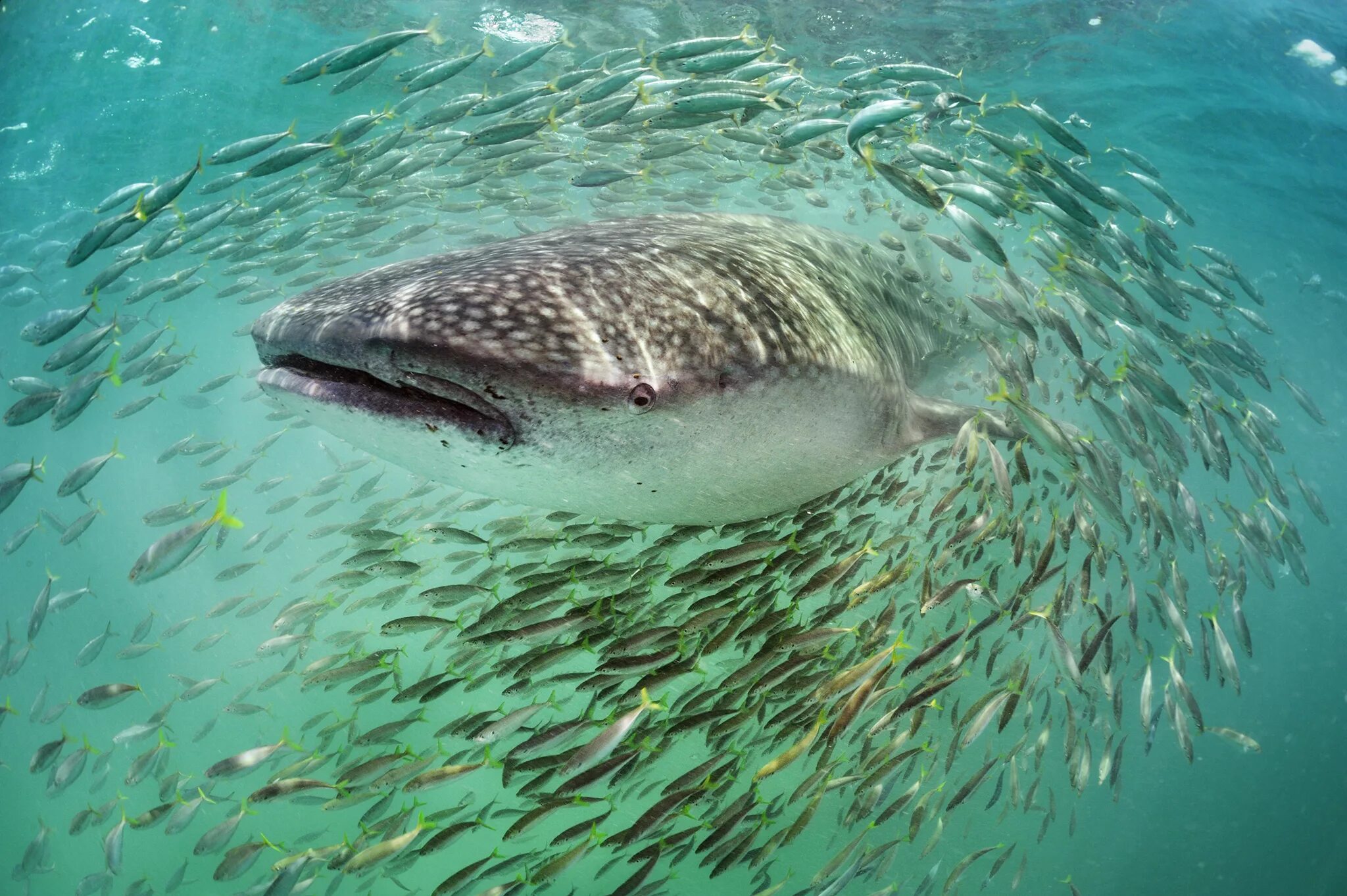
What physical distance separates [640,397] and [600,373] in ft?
0.52

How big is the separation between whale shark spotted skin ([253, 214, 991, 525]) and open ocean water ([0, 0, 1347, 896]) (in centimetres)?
35

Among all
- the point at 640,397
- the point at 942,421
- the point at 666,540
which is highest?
the point at 640,397

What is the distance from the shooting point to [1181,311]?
542 centimetres

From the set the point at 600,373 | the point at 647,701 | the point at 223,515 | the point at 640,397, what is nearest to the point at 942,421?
the point at 647,701

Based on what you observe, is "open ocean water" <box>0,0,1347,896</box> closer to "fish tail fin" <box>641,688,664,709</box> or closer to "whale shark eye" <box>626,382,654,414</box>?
"fish tail fin" <box>641,688,664,709</box>

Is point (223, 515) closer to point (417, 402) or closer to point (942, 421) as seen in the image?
point (417, 402)

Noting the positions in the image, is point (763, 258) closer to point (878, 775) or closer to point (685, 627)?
point (685, 627)

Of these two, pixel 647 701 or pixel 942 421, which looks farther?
pixel 942 421

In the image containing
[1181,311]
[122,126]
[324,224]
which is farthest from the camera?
[122,126]

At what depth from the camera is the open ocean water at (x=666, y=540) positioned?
4141 millimetres

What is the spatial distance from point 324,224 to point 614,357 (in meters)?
10.5

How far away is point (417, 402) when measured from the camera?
2229mm

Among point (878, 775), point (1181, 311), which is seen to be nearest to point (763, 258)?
point (878, 775)

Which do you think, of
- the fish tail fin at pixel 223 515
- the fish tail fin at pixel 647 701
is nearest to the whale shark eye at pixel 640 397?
the fish tail fin at pixel 647 701
